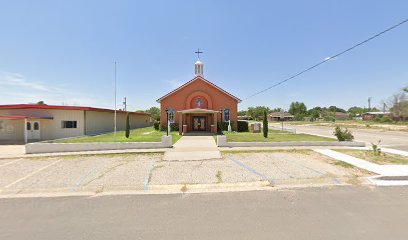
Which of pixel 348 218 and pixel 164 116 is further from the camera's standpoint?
pixel 164 116

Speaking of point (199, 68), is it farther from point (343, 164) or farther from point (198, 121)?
point (343, 164)

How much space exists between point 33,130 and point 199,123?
1899 centimetres

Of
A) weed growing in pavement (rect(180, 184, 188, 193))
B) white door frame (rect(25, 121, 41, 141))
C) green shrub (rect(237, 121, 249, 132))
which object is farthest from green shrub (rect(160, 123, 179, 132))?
weed growing in pavement (rect(180, 184, 188, 193))

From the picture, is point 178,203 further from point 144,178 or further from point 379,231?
point 379,231

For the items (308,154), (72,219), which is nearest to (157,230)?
(72,219)

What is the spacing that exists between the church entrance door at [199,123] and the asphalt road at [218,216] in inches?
860

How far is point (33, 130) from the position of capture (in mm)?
22469

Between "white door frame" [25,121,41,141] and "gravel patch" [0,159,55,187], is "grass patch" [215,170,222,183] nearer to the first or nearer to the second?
"gravel patch" [0,159,55,187]

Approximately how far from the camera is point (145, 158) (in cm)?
1191

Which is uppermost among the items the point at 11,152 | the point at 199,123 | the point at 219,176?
the point at 199,123

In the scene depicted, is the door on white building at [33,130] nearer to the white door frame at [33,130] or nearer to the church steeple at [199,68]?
the white door frame at [33,130]

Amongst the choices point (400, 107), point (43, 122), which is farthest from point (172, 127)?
point (400, 107)

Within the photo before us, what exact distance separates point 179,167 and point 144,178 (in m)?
2.00

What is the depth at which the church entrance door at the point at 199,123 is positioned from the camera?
2839 cm
